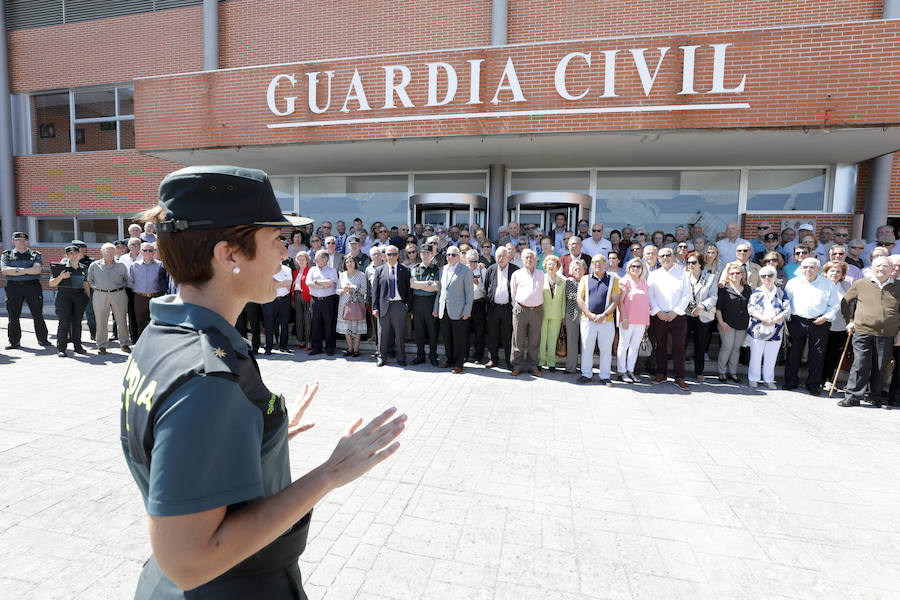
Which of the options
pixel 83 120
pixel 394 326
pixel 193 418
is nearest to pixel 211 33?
pixel 83 120

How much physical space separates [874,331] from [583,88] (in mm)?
5877

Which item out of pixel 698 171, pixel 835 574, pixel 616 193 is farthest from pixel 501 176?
pixel 835 574

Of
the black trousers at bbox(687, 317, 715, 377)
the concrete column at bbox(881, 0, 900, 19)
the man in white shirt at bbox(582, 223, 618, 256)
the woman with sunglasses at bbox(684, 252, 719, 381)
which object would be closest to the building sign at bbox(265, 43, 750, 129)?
the man in white shirt at bbox(582, 223, 618, 256)

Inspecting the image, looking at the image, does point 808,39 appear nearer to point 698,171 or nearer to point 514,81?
point 698,171

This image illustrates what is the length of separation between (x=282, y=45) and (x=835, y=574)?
50.7 ft

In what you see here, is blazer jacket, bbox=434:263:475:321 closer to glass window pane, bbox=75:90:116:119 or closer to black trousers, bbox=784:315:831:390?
black trousers, bbox=784:315:831:390

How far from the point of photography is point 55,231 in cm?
1527

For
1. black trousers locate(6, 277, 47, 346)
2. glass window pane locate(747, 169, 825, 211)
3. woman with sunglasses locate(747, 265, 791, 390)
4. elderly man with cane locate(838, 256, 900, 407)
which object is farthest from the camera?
glass window pane locate(747, 169, 825, 211)

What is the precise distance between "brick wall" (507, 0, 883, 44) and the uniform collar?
12665 millimetres

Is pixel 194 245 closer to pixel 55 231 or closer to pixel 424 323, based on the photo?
pixel 424 323

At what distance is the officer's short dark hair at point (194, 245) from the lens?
1.00m

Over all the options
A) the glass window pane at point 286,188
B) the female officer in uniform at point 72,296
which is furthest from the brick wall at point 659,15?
the female officer in uniform at point 72,296

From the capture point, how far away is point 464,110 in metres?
8.77

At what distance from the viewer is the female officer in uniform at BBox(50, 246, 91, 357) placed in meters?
7.93
